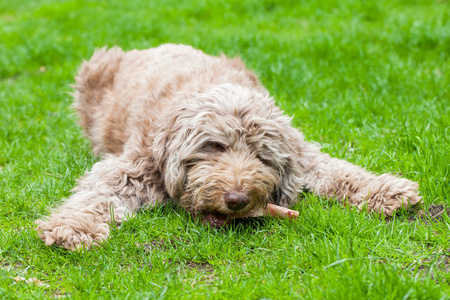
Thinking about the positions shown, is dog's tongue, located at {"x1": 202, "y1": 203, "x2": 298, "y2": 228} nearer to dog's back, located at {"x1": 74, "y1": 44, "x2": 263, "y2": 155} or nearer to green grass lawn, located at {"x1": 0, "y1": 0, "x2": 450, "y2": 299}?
green grass lawn, located at {"x1": 0, "y1": 0, "x2": 450, "y2": 299}

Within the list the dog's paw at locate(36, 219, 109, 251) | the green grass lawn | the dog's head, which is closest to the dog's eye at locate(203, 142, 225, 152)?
the dog's head

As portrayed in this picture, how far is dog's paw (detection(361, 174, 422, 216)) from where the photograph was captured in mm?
4113

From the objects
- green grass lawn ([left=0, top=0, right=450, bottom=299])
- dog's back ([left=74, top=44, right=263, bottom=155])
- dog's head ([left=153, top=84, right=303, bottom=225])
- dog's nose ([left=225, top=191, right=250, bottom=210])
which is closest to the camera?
green grass lawn ([left=0, top=0, right=450, bottom=299])

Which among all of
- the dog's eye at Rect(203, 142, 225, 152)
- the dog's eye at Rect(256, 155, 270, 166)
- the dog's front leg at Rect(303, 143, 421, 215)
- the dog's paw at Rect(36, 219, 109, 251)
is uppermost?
the dog's eye at Rect(203, 142, 225, 152)

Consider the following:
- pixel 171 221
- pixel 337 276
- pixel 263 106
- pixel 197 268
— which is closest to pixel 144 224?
pixel 171 221

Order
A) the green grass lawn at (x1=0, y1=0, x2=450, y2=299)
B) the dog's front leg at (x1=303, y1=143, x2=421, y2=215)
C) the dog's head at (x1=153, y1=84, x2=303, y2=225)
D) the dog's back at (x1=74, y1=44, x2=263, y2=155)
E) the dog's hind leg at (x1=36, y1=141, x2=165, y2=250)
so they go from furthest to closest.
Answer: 1. the dog's back at (x1=74, y1=44, x2=263, y2=155)
2. the dog's front leg at (x1=303, y1=143, x2=421, y2=215)
3. the dog's hind leg at (x1=36, y1=141, x2=165, y2=250)
4. the dog's head at (x1=153, y1=84, x2=303, y2=225)
5. the green grass lawn at (x1=0, y1=0, x2=450, y2=299)

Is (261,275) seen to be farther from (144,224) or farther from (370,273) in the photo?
(144,224)

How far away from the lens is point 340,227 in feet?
12.5

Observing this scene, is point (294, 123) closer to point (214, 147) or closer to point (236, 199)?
point (214, 147)

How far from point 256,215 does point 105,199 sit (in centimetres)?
125

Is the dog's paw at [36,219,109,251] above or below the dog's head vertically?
below

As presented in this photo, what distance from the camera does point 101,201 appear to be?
168 inches

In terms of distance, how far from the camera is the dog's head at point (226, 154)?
3795 millimetres

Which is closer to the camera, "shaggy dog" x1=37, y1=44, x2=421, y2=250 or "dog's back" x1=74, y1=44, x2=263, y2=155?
"shaggy dog" x1=37, y1=44, x2=421, y2=250
